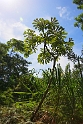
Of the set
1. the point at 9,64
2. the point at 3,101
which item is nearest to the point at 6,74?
the point at 9,64

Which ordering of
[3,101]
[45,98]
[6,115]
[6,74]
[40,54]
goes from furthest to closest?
[6,74]
[3,101]
[40,54]
[45,98]
[6,115]

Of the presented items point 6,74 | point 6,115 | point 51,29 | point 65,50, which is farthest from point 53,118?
point 6,74

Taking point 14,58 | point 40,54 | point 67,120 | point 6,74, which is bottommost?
point 67,120

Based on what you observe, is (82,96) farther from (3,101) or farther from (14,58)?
(14,58)

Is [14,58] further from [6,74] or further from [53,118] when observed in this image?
[53,118]

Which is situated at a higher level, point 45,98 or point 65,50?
point 65,50

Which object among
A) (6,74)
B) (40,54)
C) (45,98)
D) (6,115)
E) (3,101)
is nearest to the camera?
(6,115)

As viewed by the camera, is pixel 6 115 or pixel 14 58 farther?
pixel 14 58

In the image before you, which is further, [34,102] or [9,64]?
[9,64]

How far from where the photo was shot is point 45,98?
11.0ft

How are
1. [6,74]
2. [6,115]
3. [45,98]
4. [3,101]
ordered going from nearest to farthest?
1. [6,115]
2. [45,98]
3. [3,101]
4. [6,74]

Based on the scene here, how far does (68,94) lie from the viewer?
9.50 ft

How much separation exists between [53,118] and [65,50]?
3.48ft

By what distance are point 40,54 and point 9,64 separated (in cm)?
2739
